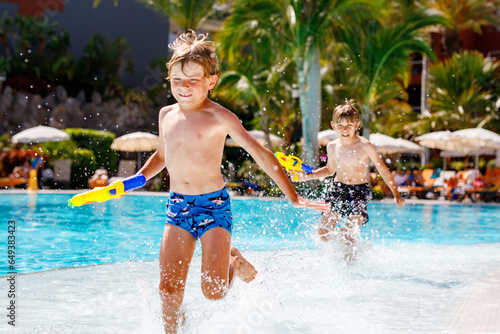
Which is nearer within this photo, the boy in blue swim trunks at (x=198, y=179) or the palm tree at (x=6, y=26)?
the boy in blue swim trunks at (x=198, y=179)

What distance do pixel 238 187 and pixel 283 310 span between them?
15458 millimetres

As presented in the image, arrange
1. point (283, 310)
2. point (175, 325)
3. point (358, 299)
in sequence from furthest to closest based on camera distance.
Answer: point (358, 299) < point (283, 310) < point (175, 325)

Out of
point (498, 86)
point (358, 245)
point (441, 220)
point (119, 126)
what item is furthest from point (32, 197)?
point (498, 86)

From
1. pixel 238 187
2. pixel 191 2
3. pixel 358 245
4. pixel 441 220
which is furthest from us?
pixel 191 2

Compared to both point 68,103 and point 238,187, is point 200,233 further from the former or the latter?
point 68,103

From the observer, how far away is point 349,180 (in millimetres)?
6383

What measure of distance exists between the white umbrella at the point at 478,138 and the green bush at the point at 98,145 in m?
12.7

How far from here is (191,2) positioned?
2630 centimetres

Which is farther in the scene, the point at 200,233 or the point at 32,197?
the point at 32,197

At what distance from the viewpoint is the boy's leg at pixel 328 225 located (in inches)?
245

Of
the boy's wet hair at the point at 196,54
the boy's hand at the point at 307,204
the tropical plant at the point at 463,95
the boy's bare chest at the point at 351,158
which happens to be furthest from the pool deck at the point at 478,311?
the tropical plant at the point at 463,95

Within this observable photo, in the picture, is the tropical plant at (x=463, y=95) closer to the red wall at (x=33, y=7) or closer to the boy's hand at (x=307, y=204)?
the red wall at (x=33, y=7)

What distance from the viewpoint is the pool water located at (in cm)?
801

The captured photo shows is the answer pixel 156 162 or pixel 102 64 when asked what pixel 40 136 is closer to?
pixel 102 64
